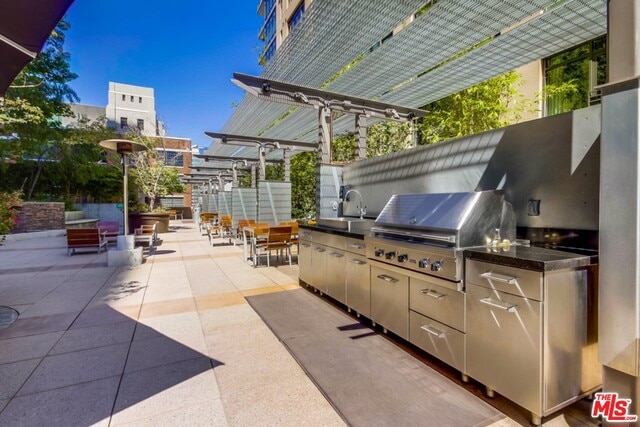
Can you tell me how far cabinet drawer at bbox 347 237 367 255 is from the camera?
3.28 meters

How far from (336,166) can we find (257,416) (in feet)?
14.7

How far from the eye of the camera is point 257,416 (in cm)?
193

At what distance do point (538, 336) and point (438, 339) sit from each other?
30.5 inches

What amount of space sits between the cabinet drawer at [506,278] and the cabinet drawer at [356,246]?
4.19 ft

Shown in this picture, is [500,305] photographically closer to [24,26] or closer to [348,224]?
[348,224]

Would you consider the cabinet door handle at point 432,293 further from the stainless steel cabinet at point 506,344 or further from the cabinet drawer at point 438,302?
the stainless steel cabinet at point 506,344

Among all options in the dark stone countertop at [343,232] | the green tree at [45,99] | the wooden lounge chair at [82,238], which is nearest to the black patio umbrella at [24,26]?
the dark stone countertop at [343,232]

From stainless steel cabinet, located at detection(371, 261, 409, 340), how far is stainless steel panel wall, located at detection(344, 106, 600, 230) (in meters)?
1.22

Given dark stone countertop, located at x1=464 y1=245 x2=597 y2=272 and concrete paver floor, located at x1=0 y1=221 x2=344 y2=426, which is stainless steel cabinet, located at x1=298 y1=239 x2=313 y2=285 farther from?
dark stone countertop, located at x1=464 y1=245 x2=597 y2=272

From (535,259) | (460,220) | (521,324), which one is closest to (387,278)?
(460,220)

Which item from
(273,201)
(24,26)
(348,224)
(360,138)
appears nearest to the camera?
(24,26)

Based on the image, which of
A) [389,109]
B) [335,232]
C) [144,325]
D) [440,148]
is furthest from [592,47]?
[144,325]

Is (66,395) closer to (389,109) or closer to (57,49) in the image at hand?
(389,109)

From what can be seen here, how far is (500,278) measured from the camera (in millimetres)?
1902
